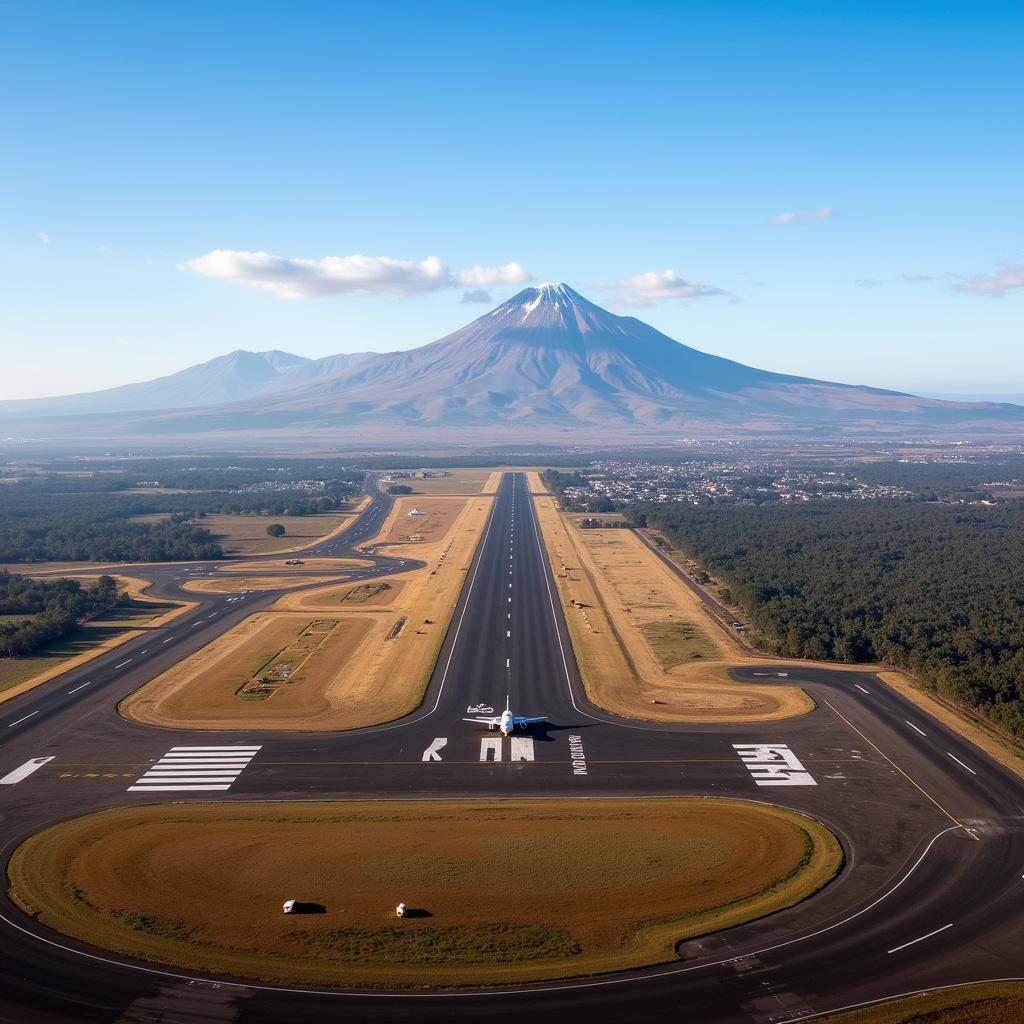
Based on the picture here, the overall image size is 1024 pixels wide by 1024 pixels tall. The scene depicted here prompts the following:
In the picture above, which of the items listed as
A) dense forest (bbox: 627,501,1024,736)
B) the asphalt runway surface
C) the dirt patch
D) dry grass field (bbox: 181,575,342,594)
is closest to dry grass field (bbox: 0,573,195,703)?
the asphalt runway surface

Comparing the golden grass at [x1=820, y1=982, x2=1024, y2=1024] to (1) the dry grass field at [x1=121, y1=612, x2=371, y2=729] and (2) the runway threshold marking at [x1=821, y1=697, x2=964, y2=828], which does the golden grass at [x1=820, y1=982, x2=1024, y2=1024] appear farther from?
(1) the dry grass field at [x1=121, y1=612, x2=371, y2=729]

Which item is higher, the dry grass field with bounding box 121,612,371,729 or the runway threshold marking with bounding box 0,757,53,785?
the dry grass field with bounding box 121,612,371,729

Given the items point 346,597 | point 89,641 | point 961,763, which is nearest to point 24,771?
point 89,641

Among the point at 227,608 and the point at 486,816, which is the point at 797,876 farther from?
the point at 227,608

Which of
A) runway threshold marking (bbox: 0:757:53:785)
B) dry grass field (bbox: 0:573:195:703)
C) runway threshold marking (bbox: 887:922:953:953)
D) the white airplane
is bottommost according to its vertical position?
runway threshold marking (bbox: 887:922:953:953)

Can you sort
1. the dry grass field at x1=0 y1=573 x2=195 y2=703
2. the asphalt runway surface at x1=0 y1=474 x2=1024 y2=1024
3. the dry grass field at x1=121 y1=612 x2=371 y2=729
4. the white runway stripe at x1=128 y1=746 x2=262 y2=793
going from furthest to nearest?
the dry grass field at x1=0 y1=573 x2=195 y2=703 → the dry grass field at x1=121 y1=612 x2=371 y2=729 → the white runway stripe at x1=128 y1=746 x2=262 y2=793 → the asphalt runway surface at x1=0 y1=474 x2=1024 y2=1024

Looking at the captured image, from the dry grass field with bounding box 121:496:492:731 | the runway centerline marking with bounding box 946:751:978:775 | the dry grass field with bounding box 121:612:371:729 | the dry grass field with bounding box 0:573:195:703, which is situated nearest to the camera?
the runway centerline marking with bounding box 946:751:978:775

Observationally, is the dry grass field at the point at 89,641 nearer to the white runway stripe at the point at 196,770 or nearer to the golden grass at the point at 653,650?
the white runway stripe at the point at 196,770

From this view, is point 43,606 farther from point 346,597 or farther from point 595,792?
point 595,792

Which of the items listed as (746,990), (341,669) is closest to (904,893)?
(746,990)
